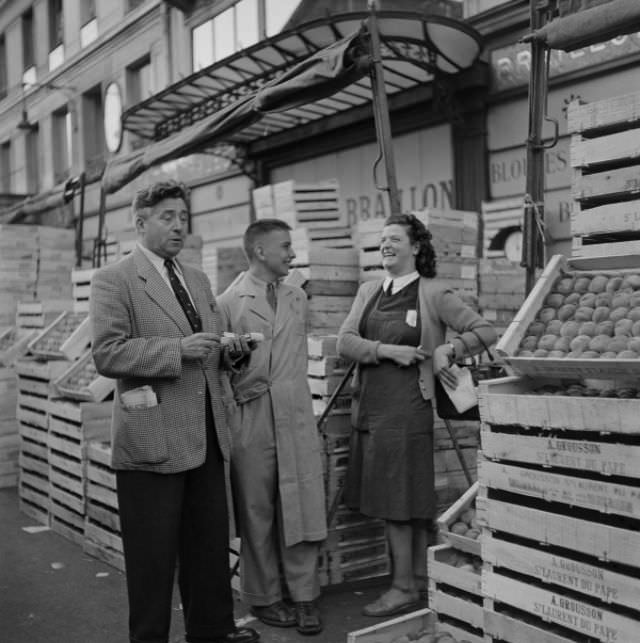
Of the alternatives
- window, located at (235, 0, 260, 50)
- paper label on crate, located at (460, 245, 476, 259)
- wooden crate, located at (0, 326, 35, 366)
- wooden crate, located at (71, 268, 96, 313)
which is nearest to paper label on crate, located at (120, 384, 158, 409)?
paper label on crate, located at (460, 245, 476, 259)

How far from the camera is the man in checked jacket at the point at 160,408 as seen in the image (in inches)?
146

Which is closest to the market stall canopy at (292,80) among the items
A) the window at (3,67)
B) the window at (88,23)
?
the window at (88,23)

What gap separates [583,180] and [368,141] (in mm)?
9778

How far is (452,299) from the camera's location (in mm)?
4754

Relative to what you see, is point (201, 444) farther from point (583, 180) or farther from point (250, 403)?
point (583, 180)

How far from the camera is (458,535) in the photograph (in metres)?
4.20

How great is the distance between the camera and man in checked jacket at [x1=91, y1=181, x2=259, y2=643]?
3709 mm

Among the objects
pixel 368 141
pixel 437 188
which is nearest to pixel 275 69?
pixel 368 141

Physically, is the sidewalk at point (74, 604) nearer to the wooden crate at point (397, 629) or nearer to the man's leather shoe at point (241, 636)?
the man's leather shoe at point (241, 636)

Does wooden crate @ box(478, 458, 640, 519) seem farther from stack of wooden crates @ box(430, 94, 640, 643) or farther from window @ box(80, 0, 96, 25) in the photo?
window @ box(80, 0, 96, 25)

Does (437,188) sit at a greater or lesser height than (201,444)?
greater

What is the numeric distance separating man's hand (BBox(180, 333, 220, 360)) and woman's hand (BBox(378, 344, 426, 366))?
119 cm

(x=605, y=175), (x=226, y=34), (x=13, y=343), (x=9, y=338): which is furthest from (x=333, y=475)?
(x=226, y=34)

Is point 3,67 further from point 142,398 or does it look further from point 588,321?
point 588,321
